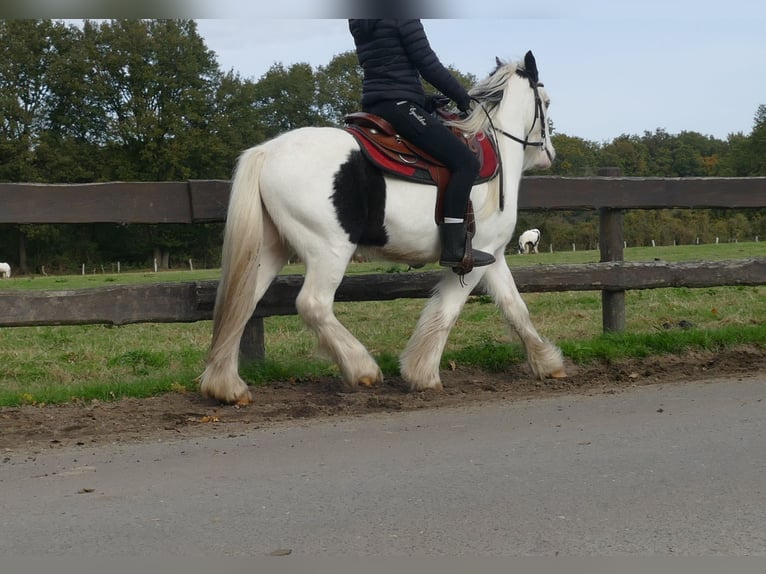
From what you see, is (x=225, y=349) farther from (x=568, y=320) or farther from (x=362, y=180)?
(x=568, y=320)

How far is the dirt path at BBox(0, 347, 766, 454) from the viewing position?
543 centimetres

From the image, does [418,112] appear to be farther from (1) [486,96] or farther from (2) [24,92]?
(2) [24,92]

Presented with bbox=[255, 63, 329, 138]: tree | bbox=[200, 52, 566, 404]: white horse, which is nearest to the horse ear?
bbox=[200, 52, 566, 404]: white horse

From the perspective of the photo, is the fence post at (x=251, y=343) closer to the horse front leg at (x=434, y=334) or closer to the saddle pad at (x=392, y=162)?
the horse front leg at (x=434, y=334)

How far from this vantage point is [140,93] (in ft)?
179

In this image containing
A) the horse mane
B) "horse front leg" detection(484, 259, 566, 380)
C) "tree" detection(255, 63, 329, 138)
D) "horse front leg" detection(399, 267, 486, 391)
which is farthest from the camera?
"tree" detection(255, 63, 329, 138)

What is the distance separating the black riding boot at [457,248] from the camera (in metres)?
6.39

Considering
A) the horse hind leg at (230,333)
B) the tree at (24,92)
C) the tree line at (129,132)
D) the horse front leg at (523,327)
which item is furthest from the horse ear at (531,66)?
the tree at (24,92)

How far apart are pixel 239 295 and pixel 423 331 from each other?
1385mm

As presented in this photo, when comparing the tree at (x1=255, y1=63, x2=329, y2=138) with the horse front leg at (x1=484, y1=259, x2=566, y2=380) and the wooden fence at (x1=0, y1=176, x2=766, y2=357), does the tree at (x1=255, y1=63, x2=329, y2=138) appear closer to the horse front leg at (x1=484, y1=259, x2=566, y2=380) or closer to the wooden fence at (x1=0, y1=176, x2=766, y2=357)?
the wooden fence at (x1=0, y1=176, x2=766, y2=357)

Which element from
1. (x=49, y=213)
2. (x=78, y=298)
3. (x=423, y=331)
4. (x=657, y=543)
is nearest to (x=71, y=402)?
(x=78, y=298)

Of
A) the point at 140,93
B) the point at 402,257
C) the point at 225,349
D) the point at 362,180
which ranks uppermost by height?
the point at 140,93

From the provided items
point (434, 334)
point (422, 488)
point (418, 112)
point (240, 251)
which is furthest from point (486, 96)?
point (422, 488)

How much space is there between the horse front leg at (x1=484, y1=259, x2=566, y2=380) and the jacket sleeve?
4.65ft
